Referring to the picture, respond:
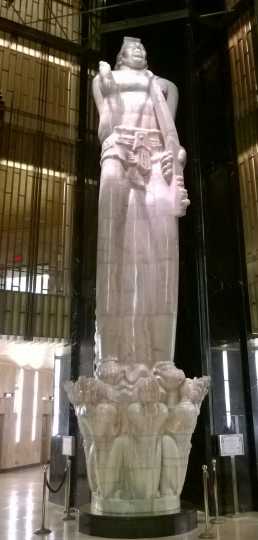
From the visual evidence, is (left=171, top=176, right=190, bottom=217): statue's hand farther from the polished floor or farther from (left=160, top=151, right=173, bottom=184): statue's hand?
the polished floor

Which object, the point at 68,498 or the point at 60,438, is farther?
the point at 60,438

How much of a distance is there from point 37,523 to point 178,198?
15.0 feet

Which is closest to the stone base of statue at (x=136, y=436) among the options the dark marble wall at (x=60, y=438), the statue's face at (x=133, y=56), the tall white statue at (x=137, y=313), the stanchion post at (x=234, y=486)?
the tall white statue at (x=137, y=313)

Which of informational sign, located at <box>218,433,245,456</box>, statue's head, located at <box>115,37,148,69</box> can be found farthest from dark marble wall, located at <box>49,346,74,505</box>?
statue's head, located at <box>115,37,148,69</box>

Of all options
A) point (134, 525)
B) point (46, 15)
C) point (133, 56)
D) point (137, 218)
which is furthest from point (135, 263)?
point (46, 15)

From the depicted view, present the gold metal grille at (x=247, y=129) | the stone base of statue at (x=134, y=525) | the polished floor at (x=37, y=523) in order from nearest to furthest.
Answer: the stone base of statue at (x=134, y=525) → the polished floor at (x=37, y=523) → the gold metal grille at (x=247, y=129)

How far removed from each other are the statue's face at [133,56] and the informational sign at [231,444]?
225 inches

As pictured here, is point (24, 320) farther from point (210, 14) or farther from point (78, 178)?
point (210, 14)

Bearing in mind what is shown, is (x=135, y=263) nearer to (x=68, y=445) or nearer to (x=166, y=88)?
(x=166, y=88)

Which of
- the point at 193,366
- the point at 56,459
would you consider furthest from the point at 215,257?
the point at 56,459

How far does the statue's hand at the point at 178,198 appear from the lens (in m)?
6.87

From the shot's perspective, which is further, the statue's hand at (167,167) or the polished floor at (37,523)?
the statue's hand at (167,167)

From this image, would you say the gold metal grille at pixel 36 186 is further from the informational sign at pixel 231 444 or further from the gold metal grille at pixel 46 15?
the informational sign at pixel 231 444

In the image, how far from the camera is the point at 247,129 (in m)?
9.45
